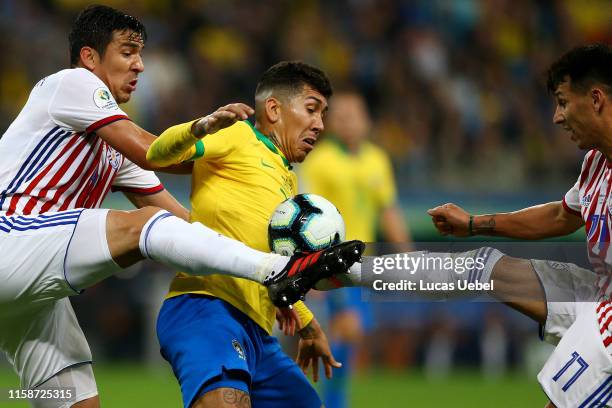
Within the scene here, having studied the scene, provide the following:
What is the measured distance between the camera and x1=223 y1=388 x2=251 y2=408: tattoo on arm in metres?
4.39

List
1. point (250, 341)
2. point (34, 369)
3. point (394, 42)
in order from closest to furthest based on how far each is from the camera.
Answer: point (250, 341) < point (34, 369) < point (394, 42)

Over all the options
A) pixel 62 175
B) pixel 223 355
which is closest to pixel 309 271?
pixel 223 355

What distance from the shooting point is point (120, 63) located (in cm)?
513

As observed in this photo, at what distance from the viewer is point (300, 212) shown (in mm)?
4586

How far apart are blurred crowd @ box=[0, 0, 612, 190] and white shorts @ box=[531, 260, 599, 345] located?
293 inches

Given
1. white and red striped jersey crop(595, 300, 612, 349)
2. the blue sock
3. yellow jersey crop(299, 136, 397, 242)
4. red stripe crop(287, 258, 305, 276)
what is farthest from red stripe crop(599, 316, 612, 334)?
yellow jersey crop(299, 136, 397, 242)

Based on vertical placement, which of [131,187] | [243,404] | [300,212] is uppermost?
[131,187]

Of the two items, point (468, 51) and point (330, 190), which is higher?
point (468, 51)

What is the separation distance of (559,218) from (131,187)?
7.56 ft

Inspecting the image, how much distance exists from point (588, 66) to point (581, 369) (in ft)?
4.75

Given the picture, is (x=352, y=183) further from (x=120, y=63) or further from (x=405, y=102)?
(x=405, y=102)

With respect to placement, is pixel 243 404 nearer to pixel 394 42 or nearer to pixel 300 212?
pixel 300 212

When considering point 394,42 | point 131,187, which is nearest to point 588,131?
point 131,187

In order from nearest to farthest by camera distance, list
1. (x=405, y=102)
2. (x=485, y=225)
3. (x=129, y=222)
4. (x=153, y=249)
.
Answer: (x=153, y=249) < (x=129, y=222) < (x=485, y=225) < (x=405, y=102)
